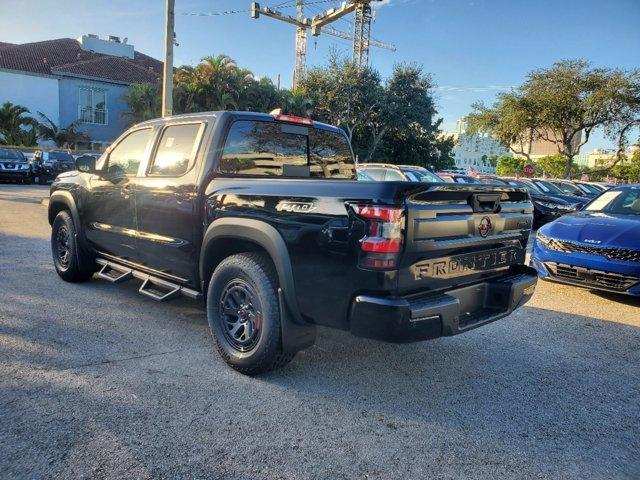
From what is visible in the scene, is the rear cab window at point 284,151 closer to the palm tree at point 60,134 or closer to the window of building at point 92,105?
the palm tree at point 60,134

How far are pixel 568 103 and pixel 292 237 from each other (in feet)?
101

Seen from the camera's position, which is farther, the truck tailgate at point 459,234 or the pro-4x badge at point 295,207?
the pro-4x badge at point 295,207

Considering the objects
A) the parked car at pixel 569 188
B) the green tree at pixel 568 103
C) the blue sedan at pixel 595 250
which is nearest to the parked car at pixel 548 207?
the parked car at pixel 569 188

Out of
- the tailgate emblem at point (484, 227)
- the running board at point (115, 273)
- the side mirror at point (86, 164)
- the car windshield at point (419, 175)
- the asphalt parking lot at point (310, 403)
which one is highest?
the car windshield at point (419, 175)

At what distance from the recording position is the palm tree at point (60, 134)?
2995 cm

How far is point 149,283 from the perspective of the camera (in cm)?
453

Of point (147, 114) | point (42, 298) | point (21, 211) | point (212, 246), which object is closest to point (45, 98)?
point (147, 114)

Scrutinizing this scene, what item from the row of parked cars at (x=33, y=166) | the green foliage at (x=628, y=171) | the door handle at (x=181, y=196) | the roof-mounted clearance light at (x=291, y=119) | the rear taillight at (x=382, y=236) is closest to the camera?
the rear taillight at (x=382, y=236)

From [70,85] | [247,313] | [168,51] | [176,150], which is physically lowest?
[247,313]

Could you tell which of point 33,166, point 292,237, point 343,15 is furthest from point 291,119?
point 343,15

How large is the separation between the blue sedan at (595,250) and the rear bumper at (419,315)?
2935 millimetres

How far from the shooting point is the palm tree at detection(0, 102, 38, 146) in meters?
28.8

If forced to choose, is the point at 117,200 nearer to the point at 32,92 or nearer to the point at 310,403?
the point at 310,403

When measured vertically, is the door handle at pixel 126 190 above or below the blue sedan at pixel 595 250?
above
